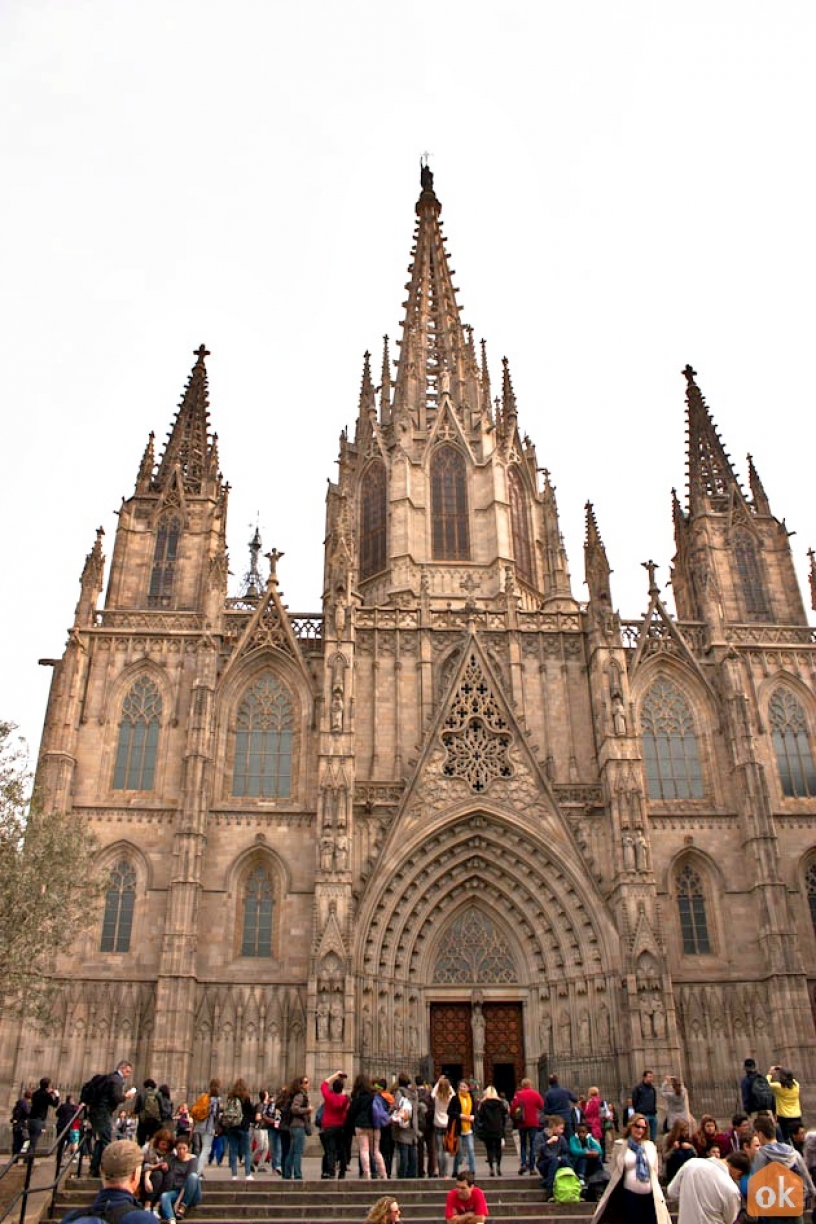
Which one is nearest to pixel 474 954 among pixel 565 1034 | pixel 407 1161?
pixel 565 1034

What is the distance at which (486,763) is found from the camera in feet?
A: 97.3

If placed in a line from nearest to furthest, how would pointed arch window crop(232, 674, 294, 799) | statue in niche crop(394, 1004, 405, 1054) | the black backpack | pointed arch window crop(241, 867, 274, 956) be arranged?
the black backpack → statue in niche crop(394, 1004, 405, 1054) → pointed arch window crop(241, 867, 274, 956) → pointed arch window crop(232, 674, 294, 799)

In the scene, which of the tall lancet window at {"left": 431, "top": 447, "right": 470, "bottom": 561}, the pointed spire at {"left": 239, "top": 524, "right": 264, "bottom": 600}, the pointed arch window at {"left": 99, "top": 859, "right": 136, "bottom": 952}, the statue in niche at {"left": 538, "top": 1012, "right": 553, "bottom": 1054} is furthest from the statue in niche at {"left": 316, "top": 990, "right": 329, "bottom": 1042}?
the pointed spire at {"left": 239, "top": 524, "right": 264, "bottom": 600}

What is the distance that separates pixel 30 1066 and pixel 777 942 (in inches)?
781

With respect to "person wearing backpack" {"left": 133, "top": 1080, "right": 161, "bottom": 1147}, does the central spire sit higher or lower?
higher

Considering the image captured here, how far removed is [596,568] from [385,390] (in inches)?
559

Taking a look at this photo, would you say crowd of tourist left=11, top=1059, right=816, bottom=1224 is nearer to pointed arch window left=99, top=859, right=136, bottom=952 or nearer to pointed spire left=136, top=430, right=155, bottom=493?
pointed arch window left=99, top=859, right=136, bottom=952

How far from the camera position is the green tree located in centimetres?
2222

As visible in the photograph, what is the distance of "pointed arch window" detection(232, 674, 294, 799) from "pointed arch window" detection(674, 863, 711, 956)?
12.0m

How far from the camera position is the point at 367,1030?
2619cm

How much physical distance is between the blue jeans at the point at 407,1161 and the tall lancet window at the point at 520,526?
939 inches

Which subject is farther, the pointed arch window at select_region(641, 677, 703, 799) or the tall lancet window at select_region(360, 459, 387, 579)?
the tall lancet window at select_region(360, 459, 387, 579)

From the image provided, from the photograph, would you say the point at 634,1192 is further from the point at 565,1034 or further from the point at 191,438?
the point at 191,438

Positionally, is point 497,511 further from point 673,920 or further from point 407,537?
point 673,920
